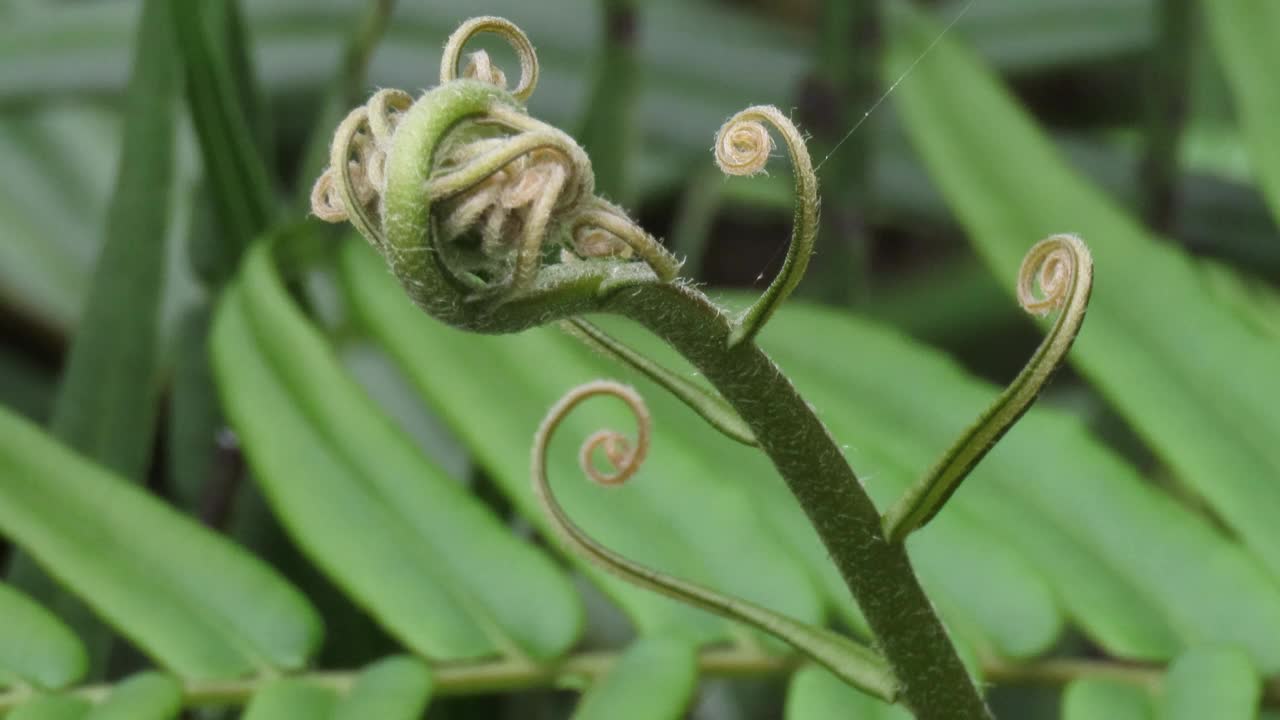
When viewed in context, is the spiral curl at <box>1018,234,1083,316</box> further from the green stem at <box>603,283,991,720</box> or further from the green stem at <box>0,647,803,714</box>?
the green stem at <box>0,647,803,714</box>

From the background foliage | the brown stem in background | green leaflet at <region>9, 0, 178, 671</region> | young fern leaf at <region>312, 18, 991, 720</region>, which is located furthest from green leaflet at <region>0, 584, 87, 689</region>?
the brown stem in background

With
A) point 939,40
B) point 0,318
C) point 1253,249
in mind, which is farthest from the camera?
point 0,318

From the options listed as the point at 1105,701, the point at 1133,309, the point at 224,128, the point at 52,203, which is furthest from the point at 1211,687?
the point at 52,203

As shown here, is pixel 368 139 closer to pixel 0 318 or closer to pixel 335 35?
pixel 335 35

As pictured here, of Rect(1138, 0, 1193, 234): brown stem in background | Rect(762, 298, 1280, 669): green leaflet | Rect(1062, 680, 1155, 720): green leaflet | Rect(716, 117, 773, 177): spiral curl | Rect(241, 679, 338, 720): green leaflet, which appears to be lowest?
Rect(241, 679, 338, 720): green leaflet

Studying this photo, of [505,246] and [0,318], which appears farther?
[0,318]

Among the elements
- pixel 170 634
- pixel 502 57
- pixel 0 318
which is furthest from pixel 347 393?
pixel 0 318

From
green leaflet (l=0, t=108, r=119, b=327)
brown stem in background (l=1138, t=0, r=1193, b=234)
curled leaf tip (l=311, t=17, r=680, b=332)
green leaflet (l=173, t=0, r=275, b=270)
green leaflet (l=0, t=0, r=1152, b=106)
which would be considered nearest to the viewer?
curled leaf tip (l=311, t=17, r=680, b=332)

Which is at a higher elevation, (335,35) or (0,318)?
(335,35)
